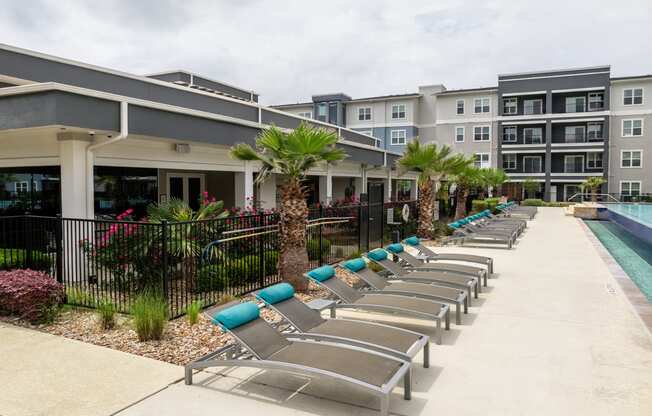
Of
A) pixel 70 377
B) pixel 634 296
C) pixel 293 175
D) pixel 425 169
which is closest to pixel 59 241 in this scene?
pixel 70 377

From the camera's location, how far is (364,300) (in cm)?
733

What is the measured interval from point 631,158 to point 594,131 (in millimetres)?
4598

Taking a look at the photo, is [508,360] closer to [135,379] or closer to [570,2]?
[135,379]

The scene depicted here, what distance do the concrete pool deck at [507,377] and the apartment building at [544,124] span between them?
160 feet

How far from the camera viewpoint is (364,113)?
59.3 meters

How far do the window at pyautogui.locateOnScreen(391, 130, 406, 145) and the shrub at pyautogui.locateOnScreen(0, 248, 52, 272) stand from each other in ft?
169

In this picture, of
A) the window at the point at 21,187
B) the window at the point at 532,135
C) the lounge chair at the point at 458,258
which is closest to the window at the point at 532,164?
the window at the point at 532,135

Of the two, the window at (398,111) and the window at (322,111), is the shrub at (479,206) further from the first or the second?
the window at (322,111)

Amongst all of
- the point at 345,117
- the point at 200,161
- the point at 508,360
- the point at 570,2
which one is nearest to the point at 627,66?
the point at 345,117

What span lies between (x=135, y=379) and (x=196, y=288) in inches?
153

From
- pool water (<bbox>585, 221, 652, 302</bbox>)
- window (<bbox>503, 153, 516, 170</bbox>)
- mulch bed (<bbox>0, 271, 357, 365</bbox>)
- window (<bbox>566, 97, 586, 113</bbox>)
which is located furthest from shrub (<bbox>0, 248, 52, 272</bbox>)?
window (<bbox>566, 97, 586, 113</bbox>)

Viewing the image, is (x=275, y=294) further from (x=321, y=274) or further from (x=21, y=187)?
(x=21, y=187)

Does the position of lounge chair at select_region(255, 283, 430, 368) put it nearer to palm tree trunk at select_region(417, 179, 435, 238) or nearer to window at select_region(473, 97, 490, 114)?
palm tree trunk at select_region(417, 179, 435, 238)

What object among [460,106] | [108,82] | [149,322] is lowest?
[149,322]
